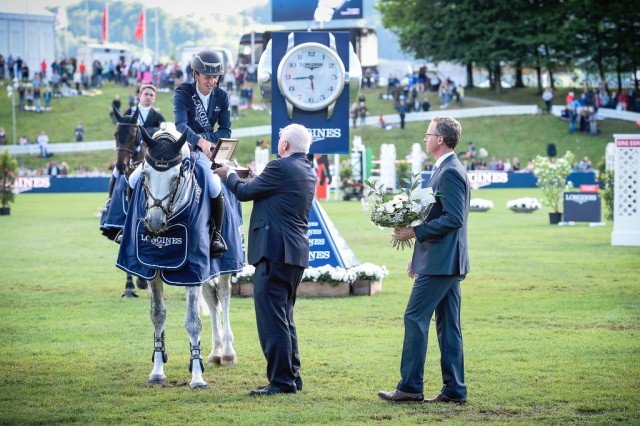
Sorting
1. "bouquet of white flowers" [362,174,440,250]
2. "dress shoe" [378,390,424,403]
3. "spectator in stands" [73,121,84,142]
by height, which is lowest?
"dress shoe" [378,390,424,403]

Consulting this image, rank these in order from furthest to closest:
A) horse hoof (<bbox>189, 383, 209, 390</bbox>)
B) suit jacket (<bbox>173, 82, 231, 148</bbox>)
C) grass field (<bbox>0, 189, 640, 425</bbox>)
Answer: suit jacket (<bbox>173, 82, 231, 148</bbox>) < horse hoof (<bbox>189, 383, 209, 390</bbox>) < grass field (<bbox>0, 189, 640, 425</bbox>)

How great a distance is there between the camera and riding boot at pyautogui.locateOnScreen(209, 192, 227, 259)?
984cm

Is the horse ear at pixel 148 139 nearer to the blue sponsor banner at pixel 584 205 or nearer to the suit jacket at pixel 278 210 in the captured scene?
the suit jacket at pixel 278 210

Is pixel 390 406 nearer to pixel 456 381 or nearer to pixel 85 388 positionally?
pixel 456 381

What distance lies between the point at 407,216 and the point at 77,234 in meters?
19.9

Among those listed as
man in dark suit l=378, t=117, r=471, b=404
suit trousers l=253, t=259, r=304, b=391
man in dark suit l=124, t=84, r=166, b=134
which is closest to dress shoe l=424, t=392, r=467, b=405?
man in dark suit l=378, t=117, r=471, b=404

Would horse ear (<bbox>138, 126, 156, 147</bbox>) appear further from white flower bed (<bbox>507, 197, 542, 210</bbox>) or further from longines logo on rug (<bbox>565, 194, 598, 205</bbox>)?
white flower bed (<bbox>507, 197, 542, 210</bbox>)

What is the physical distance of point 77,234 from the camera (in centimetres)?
2705

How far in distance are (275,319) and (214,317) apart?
1.86 metres

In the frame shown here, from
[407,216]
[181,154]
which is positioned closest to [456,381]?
[407,216]

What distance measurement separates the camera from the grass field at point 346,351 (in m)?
8.19

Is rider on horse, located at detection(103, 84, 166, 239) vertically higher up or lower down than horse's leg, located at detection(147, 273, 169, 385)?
higher up

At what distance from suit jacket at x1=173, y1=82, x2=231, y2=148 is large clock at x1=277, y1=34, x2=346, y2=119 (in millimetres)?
3212

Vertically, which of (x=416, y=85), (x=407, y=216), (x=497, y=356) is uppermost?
(x=416, y=85)
